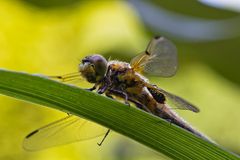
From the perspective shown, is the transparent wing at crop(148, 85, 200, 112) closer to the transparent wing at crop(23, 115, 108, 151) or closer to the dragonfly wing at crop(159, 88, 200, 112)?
the dragonfly wing at crop(159, 88, 200, 112)

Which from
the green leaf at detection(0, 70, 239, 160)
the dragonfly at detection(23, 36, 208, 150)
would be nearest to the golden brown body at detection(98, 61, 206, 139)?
the dragonfly at detection(23, 36, 208, 150)

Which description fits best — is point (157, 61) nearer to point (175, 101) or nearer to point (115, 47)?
point (175, 101)

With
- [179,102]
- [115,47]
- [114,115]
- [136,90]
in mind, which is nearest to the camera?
[114,115]

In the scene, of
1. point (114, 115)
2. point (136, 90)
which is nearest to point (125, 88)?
point (136, 90)

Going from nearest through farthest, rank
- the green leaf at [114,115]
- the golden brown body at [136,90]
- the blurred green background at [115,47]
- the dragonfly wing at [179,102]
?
the green leaf at [114,115]
the dragonfly wing at [179,102]
the golden brown body at [136,90]
the blurred green background at [115,47]

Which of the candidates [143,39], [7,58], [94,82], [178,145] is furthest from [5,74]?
[143,39]

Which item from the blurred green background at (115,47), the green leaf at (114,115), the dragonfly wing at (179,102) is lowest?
the blurred green background at (115,47)

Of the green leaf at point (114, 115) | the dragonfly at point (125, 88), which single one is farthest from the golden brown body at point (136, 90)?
the green leaf at point (114, 115)

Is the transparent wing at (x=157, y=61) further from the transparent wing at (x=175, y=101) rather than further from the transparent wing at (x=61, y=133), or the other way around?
the transparent wing at (x=61, y=133)
